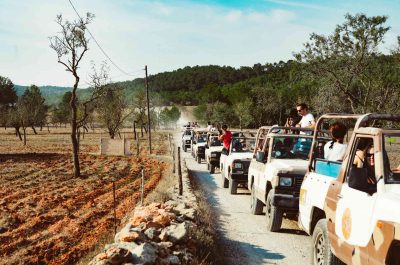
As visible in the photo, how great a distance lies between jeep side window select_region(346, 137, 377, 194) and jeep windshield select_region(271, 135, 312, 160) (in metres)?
4.80

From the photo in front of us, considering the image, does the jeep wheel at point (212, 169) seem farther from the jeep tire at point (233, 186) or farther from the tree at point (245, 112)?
the tree at point (245, 112)

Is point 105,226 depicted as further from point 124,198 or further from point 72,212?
point 124,198

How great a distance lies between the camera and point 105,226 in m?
12.1

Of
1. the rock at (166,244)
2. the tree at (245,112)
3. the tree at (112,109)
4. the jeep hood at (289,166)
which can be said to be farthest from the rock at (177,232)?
the tree at (245,112)

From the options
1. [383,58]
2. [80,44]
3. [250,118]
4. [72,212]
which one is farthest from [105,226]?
[250,118]

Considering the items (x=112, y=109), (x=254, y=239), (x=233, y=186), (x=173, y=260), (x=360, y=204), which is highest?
(x=112, y=109)

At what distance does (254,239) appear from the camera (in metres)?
9.02

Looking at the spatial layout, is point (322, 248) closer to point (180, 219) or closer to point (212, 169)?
point (180, 219)

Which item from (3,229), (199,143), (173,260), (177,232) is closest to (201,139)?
(199,143)

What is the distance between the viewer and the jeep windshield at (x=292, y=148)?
10.4 metres

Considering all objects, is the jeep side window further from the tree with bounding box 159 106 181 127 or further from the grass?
the tree with bounding box 159 106 181 127

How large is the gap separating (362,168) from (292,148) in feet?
20.9

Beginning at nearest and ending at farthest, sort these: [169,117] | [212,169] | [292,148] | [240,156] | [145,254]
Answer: [145,254], [292,148], [240,156], [212,169], [169,117]

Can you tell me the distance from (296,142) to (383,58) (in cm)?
2208
